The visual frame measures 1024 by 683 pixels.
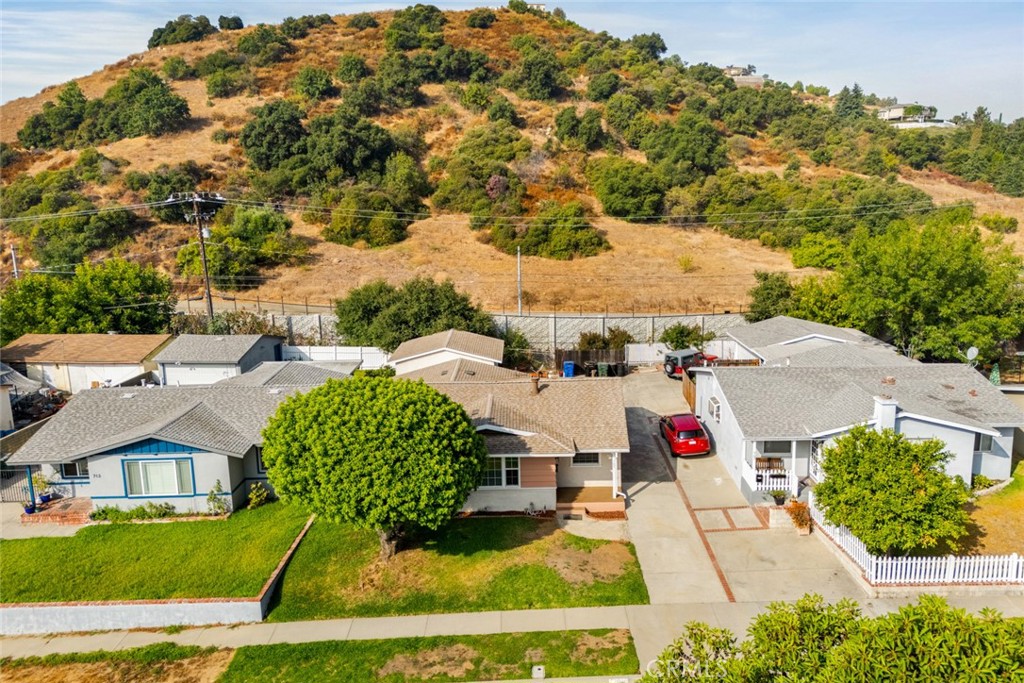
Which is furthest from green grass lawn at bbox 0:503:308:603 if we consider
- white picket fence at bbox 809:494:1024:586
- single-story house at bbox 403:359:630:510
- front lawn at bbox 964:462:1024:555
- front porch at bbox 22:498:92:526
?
front lawn at bbox 964:462:1024:555

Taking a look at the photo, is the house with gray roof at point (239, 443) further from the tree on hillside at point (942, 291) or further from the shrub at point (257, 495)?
the tree on hillside at point (942, 291)

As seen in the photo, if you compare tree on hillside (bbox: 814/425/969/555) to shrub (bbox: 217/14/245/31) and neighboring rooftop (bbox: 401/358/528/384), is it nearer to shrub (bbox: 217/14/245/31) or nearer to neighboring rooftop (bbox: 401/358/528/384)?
neighboring rooftop (bbox: 401/358/528/384)

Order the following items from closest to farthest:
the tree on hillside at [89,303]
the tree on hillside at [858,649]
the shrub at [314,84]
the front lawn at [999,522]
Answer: the tree on hillside at [858,649] < the front lawn at [999,522] < the tree on hillside at [89,303] < the shrub at [314,84]

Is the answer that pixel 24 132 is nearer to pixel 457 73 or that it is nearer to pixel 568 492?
pixel 457 73

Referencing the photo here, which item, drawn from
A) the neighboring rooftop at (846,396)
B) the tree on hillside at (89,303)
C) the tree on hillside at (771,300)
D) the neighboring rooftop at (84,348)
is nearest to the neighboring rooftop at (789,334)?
the tree on hillside at (771,300)

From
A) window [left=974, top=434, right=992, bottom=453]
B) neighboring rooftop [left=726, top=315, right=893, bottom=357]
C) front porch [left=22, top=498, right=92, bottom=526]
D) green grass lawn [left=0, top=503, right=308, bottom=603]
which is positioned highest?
neighboring rooftop [left=726, top=315, right=893, bottom=357]

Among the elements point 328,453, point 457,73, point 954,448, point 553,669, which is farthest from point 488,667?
point 457,73

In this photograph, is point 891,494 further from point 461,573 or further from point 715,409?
point 461,573
